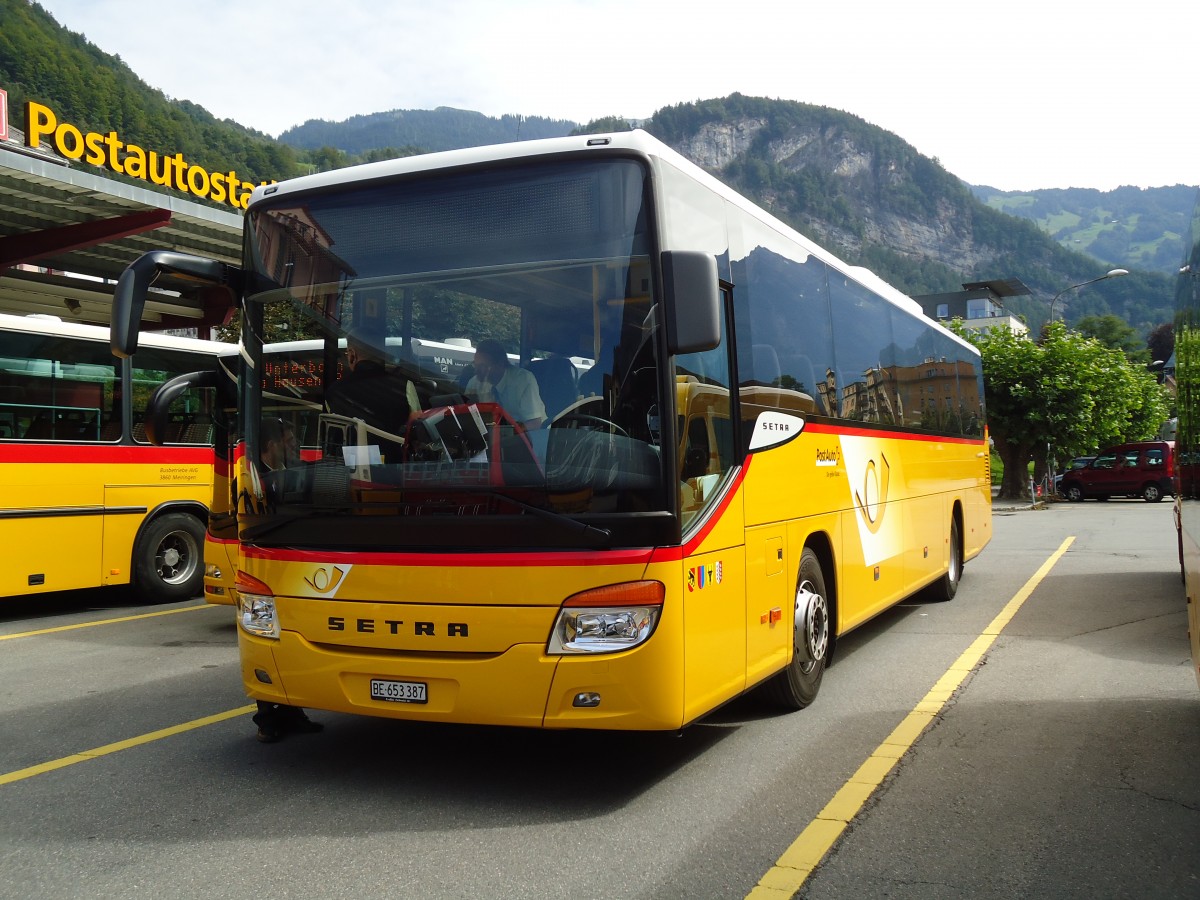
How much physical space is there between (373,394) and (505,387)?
665mm

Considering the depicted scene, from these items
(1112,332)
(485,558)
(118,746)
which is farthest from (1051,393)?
(1112,332)

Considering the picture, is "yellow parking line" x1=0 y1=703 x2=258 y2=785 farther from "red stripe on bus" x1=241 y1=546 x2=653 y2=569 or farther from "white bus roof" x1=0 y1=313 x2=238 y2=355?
"white bus roof" x1=0 y1=313 x2=238 y2=355

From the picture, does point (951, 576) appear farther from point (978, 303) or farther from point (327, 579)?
point (978, 303)

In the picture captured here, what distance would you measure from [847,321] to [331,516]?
173 inches

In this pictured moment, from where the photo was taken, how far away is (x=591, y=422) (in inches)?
188

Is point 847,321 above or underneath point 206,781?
above

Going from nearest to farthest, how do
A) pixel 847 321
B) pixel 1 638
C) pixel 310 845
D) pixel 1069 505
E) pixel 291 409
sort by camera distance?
pixel 310 845
pixel 291 409
pixel 847 321
pixel 1 638
pixel 1069 505

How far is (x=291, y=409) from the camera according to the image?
5.48 meters

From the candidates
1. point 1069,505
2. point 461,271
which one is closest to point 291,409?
point 461,271

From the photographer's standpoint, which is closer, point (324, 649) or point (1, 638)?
point (324, 649)

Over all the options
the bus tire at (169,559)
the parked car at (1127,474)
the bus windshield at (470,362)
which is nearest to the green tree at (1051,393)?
the parked car at (1127,474)

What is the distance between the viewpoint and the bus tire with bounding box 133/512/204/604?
12.4 m

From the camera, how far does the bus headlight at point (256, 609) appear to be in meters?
5.40

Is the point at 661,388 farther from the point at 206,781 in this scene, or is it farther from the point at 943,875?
the point at 206,781
